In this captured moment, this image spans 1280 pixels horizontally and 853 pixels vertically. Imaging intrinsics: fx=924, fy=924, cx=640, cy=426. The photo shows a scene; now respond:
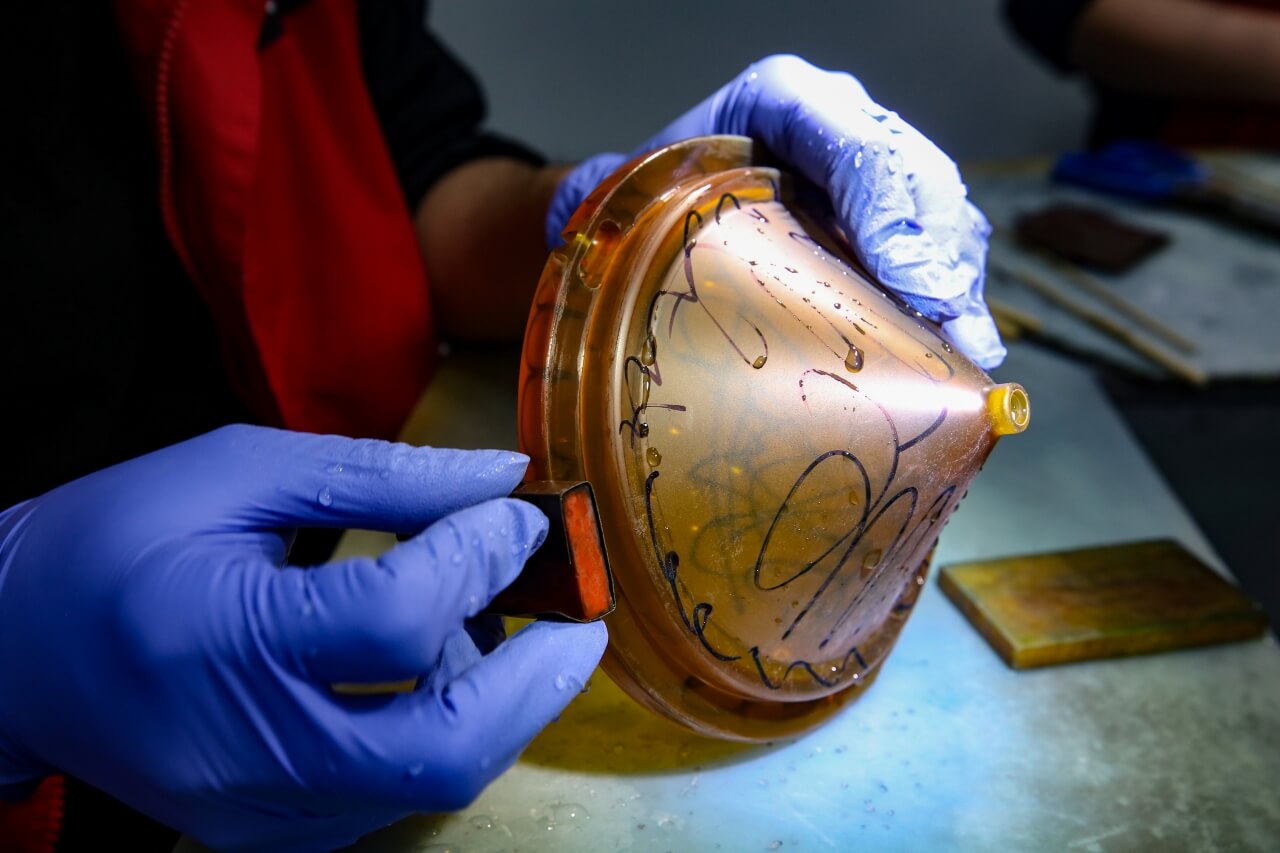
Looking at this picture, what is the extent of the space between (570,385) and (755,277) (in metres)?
0.15

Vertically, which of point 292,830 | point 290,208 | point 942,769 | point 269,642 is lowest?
point 942,769

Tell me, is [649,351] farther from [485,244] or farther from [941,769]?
[485,244]

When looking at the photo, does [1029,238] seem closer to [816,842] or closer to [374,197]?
[374,197]

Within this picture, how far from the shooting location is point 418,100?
108 cm

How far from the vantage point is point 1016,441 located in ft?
3.52

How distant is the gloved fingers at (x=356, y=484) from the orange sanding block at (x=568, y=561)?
0.04m

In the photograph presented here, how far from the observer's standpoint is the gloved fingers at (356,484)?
1.77 feet

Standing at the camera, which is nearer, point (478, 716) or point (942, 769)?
point (478, 716)

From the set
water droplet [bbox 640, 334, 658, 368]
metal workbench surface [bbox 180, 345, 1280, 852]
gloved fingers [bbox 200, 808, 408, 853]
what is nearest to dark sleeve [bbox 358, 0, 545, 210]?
metal workbench surface [bbox 180, 345, 1280, 852]

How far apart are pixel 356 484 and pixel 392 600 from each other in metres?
0.11

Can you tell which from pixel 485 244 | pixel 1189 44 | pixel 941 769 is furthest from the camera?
pixel 1189 44

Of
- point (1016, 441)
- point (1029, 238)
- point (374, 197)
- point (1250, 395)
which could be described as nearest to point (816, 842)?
point (1016, 441)

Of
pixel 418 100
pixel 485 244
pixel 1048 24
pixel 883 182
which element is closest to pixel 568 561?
pixel 883 182

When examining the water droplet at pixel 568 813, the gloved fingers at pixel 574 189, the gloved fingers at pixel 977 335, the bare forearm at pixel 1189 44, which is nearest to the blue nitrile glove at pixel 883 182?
the gloved fingers at pixel 977 335
